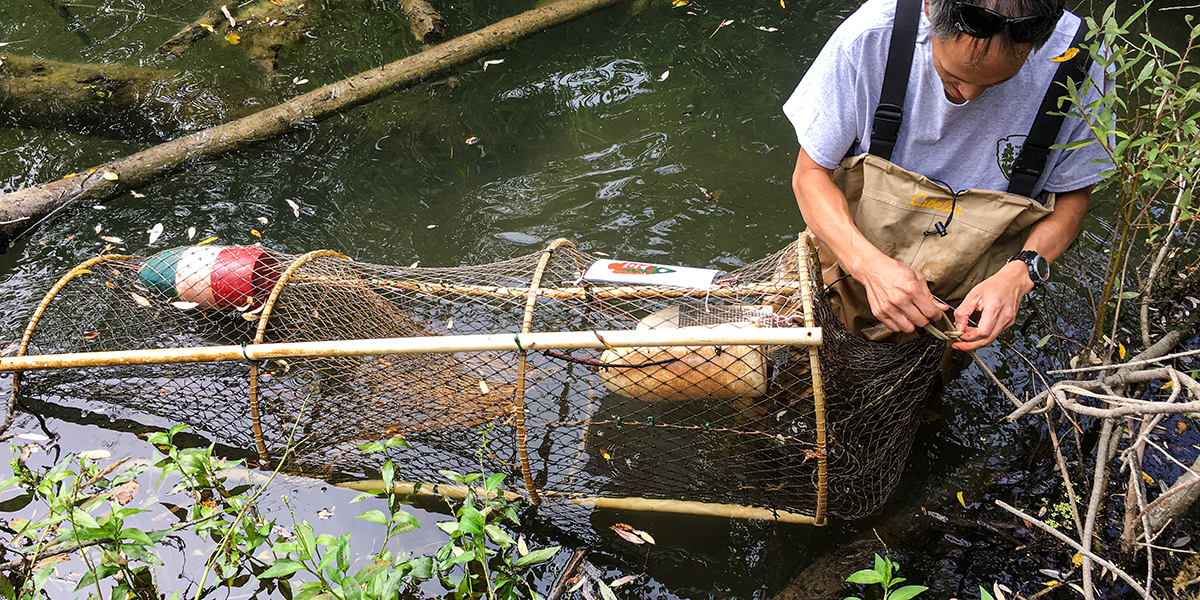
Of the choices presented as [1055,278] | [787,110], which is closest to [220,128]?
[787,110]

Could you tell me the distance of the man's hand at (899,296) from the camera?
8.13ft

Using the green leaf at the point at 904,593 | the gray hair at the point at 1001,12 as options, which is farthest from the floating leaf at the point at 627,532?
the gray hair at the point at 1001,12

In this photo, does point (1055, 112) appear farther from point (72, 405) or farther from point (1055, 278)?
point (72, 405)

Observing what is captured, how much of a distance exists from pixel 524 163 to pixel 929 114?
11.1 feet

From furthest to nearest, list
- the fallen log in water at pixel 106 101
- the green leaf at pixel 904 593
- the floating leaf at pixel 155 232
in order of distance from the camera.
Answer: the fallen log in water at pixel 106 101
the floating leaf at pixel 155 232
the green leaf at pixel 904 593

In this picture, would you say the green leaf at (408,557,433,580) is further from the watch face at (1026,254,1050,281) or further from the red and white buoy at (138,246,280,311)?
the watch face at (1026,254,1050,281)

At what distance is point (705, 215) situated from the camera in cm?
509

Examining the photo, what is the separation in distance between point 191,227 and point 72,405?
1.46 metres

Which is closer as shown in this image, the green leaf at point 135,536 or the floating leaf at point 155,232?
the green leaf at point 135,536

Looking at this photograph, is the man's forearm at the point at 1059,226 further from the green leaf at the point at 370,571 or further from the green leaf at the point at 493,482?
the green leaf at the point at 370,571

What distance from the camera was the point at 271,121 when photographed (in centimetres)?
552

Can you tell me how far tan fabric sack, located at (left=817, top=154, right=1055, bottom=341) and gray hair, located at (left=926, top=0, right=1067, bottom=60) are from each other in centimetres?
56

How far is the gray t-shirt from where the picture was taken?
2.50m

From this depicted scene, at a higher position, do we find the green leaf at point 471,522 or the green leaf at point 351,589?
the green leaf at point 471,522
